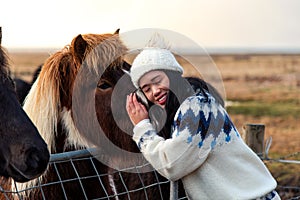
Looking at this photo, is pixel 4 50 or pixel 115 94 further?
pixel 115 94

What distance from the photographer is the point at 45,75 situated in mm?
3734

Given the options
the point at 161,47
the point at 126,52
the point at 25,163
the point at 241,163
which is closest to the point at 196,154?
the point at 241,163

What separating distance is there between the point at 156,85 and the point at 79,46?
32.3 inches

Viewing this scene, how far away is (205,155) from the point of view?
2.94 m

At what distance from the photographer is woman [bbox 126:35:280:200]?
290 centimetres

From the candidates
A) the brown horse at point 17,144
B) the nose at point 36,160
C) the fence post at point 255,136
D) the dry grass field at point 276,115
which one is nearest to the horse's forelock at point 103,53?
the dry grass field at point 276,115

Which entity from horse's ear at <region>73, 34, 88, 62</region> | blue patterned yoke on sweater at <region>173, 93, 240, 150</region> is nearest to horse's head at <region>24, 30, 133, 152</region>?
horse's ear at <region>73, 34, 88, 62</region>

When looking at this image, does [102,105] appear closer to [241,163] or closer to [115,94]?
[115,94]

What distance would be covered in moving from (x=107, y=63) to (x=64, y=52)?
332 millimetres

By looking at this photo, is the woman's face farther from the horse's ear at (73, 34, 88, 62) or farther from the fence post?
the fence post

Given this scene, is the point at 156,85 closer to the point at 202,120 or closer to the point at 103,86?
the point at 202,120

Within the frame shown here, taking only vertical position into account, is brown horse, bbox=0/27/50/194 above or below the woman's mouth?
below

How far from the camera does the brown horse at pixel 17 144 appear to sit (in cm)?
292

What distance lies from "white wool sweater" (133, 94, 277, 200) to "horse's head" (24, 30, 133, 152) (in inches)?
27.0
